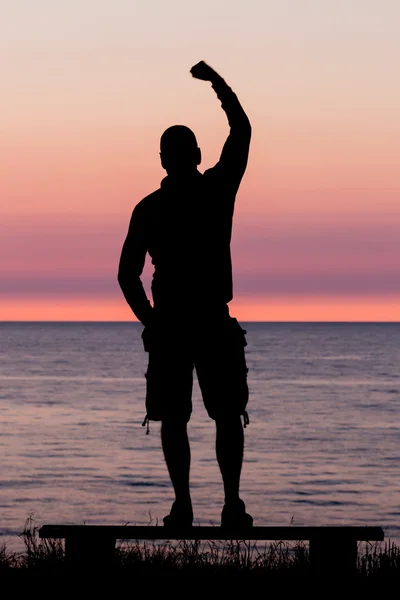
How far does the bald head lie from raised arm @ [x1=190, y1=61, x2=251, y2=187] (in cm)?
20

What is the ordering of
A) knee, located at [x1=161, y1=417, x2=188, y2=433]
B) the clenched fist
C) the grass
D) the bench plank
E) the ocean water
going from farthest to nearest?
1. the ocean water
2. knee, located at [x1=161, y1=417, x2=188, y2=433]
3. the clenched fist
4. the bench plank
5. the grass

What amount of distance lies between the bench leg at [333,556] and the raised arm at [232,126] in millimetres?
2337

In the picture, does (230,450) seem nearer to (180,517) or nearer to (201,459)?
(180,517)

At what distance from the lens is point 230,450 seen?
8062mm

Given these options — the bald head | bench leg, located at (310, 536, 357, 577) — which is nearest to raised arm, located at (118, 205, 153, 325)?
the bald head

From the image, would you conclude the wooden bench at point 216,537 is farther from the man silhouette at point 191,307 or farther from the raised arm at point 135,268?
the raised arm at point 135,268

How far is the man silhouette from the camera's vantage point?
7996 mm

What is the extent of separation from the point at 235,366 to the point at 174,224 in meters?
0.98

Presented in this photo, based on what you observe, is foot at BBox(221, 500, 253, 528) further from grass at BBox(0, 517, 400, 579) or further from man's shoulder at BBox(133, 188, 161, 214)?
man's shoulder at BBox(133, 188, 161, 214)

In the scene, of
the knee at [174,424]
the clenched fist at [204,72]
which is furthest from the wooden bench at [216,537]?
the clenched fist at [204,72]

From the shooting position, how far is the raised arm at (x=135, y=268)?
813 centimetres

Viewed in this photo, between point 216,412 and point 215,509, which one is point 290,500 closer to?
point 215,509

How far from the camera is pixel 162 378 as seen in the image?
8.04m

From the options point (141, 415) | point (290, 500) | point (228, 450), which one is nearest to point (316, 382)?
point (141, 415)
